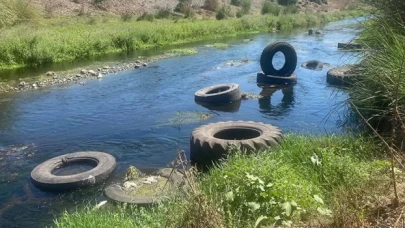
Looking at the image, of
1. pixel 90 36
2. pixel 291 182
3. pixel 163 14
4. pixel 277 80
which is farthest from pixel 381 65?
pixel 163 14

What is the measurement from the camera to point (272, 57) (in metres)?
14.9

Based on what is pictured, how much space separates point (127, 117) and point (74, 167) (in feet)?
11.3

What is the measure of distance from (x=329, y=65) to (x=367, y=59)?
33.8ft

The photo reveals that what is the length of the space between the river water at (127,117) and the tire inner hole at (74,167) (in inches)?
19.9

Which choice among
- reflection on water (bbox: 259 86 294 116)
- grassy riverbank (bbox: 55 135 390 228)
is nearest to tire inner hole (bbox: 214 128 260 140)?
grassy riverbank (bbox: 55 135 390 228)

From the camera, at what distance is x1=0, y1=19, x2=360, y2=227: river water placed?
23.8 ft

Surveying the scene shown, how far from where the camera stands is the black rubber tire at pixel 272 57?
48.7 ft

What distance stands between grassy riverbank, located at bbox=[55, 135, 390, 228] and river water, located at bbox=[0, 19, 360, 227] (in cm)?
225

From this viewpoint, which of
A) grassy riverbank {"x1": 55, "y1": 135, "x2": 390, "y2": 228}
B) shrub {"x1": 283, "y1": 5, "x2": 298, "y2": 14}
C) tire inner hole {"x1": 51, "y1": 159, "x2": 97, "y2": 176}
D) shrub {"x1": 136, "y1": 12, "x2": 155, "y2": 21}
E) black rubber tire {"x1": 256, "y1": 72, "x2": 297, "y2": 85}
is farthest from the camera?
shrub {"x1": 283, "y1": 5, "x2": 298, "y2": 14}

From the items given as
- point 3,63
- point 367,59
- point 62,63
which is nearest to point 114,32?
point 62,63

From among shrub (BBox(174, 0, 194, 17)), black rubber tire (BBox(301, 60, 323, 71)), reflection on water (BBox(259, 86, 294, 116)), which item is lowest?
reflection on water (BBox(259, 86, 294, 116))

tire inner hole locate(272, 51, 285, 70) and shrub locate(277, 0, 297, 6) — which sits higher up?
shrub locate(277, 0, 297, 6)

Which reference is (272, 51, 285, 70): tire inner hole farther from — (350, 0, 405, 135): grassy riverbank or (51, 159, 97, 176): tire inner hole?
(51, 159, 97, 176): tire inner hole

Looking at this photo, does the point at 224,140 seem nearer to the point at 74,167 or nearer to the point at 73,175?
the point at 73,175
